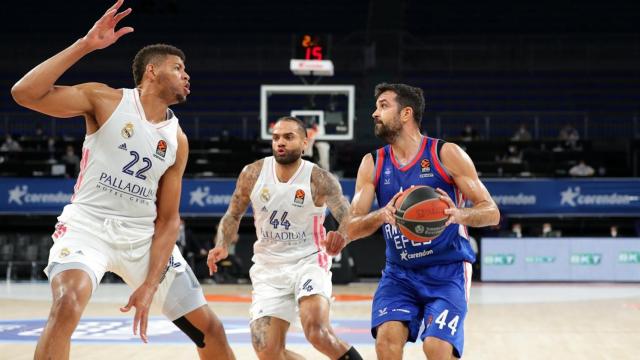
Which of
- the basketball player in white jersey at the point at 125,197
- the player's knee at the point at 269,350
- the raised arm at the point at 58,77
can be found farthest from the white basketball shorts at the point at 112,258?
the player's knee at the point at 269,350

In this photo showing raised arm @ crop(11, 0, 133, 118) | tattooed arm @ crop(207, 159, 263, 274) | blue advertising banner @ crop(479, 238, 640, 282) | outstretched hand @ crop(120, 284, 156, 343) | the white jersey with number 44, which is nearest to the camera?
raised arm @ crop(11, 0, 133, 118)

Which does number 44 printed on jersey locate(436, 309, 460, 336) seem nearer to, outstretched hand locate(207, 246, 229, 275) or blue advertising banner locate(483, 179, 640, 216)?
outstretched hand locate(207, 246, 229, 275)

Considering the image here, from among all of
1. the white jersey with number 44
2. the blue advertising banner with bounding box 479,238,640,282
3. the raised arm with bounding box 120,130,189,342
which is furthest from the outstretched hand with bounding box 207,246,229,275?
the blue advertising banner with bounding box 479,238,640,282

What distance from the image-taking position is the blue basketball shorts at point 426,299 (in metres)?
5.41

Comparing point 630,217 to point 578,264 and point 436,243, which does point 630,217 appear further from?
point 436,243

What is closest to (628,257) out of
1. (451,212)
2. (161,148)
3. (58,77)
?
(451,212)

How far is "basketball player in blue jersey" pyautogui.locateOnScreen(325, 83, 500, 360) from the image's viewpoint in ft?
17.7

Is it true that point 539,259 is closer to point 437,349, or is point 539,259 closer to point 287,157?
point 287,157

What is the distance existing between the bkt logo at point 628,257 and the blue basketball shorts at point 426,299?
15.4 metres

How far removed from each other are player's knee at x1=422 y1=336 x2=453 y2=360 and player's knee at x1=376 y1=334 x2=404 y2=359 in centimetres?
17

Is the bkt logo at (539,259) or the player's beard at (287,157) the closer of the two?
the player's beard at (287,157)

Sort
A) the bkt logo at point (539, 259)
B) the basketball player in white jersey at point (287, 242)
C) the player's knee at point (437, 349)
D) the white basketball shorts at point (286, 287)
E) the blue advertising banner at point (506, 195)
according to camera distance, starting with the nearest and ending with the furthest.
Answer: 1. the player's knee at point (437, 349)
2. the basketball player in white jersey at point (287, 242)
3. the white basketball shorts at point (286, 287)
4. the bkt logo at point (539, 259)
5. the blue advertising banner at point (506, 195)

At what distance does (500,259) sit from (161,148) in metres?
16.0

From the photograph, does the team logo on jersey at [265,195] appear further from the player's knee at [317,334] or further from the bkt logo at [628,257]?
the bkt logo at [628,257]
